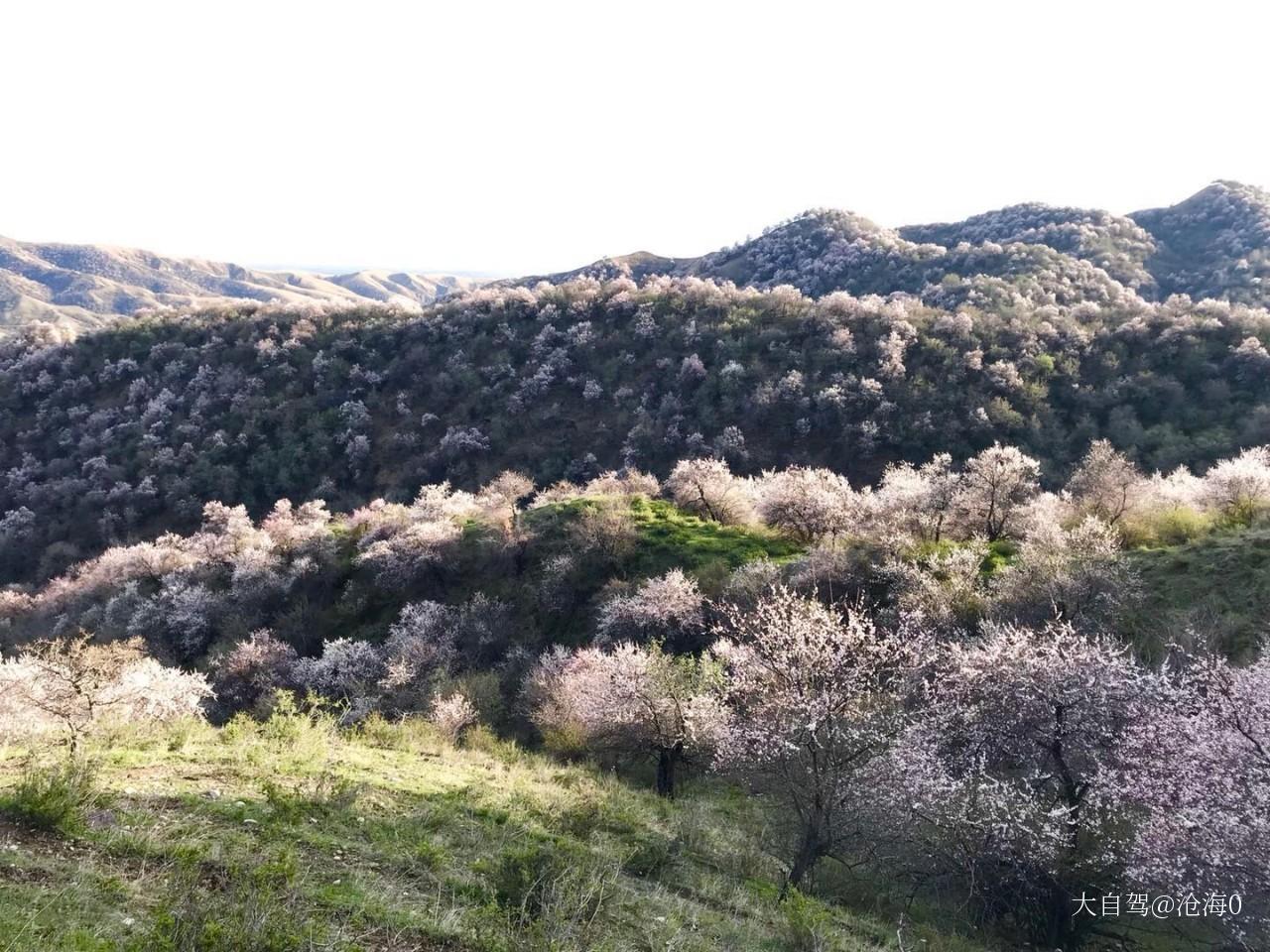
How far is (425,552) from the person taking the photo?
146 ft

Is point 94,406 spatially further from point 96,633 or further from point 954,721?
point 954,721

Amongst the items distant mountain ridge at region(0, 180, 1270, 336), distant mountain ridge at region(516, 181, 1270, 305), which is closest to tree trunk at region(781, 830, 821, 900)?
distant mountain ridge at region(0, 180, 1270, 336)

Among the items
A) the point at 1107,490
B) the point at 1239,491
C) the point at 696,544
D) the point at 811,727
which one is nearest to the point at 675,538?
the point at 696,544

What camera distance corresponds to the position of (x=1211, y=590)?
2505 cm

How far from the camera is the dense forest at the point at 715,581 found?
14.6 metres

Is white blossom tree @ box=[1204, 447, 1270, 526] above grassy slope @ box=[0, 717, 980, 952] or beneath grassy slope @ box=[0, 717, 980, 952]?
above

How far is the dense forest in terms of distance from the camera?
47.9 feet

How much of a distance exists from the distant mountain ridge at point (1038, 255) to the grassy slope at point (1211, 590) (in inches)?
2965

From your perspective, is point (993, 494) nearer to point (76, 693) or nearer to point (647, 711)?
point (647, 711)

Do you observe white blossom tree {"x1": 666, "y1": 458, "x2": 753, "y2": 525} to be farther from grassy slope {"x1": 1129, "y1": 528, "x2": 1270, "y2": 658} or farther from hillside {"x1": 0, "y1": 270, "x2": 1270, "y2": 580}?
grassy slope {"x1": 1129, "y1": 528, "x2": 1270, "y2": 658}

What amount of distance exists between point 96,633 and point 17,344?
8794 centimetres

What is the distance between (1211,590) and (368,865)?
30015 mm

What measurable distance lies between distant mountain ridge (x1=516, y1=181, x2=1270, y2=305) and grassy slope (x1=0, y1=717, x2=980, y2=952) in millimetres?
98118

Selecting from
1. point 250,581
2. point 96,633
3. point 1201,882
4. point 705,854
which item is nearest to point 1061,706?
point 1201,882
